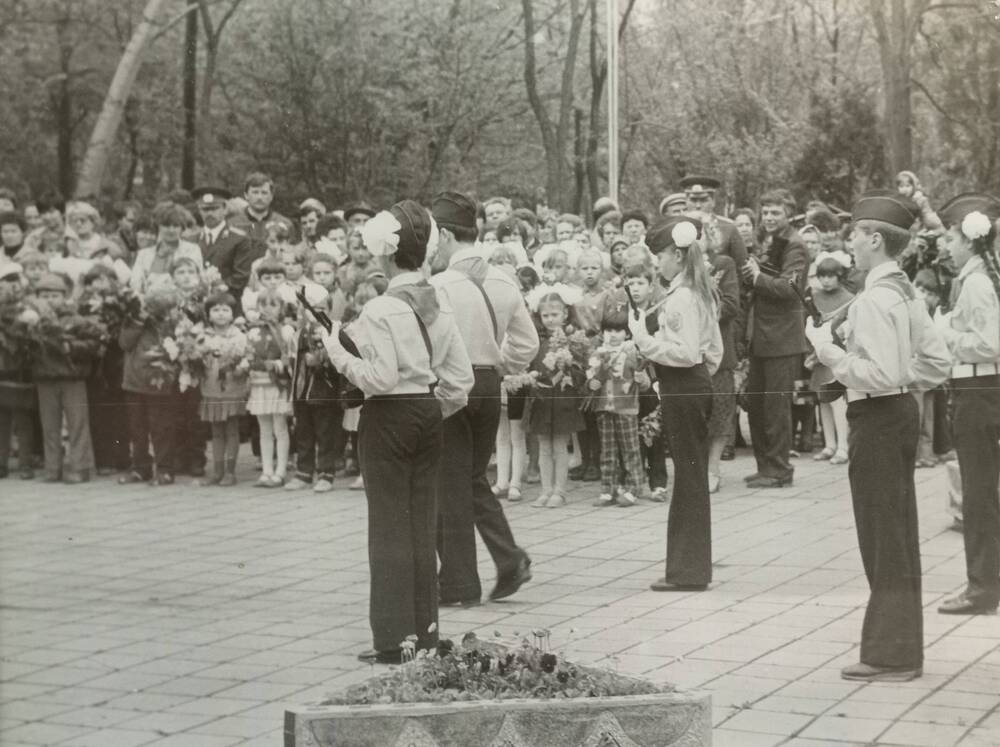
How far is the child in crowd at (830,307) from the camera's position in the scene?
6.21m

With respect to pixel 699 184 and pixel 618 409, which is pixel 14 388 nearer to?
pixel 618 409

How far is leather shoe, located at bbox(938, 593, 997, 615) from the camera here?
5.72 metres

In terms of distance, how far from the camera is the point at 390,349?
522 cm

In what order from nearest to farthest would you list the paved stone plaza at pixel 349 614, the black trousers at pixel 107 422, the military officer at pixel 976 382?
the paved stone plaza at pixel 349 614 → the military officer at pixel 976 382 → the black trousers at pixel 107 422

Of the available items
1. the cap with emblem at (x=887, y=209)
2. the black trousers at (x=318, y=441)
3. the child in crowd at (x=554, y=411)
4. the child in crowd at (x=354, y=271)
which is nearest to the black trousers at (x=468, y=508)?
the child in crowd at (x=554, y=411)

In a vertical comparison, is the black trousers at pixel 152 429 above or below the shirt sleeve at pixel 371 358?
below

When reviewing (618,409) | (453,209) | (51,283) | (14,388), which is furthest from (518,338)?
(51,283)

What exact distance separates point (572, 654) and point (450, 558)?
100 cm

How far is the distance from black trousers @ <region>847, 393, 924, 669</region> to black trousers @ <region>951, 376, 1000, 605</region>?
0.81 m

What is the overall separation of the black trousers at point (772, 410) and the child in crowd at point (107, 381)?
3.00 m

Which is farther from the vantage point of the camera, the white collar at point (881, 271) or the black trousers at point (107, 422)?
the black trousers at point (107, 422)

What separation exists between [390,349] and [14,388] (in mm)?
2651

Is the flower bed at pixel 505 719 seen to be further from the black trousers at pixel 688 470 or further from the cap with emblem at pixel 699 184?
the cap with emblem at pixel 699 184

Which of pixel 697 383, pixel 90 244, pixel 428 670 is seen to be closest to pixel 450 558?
pixel 697 383
